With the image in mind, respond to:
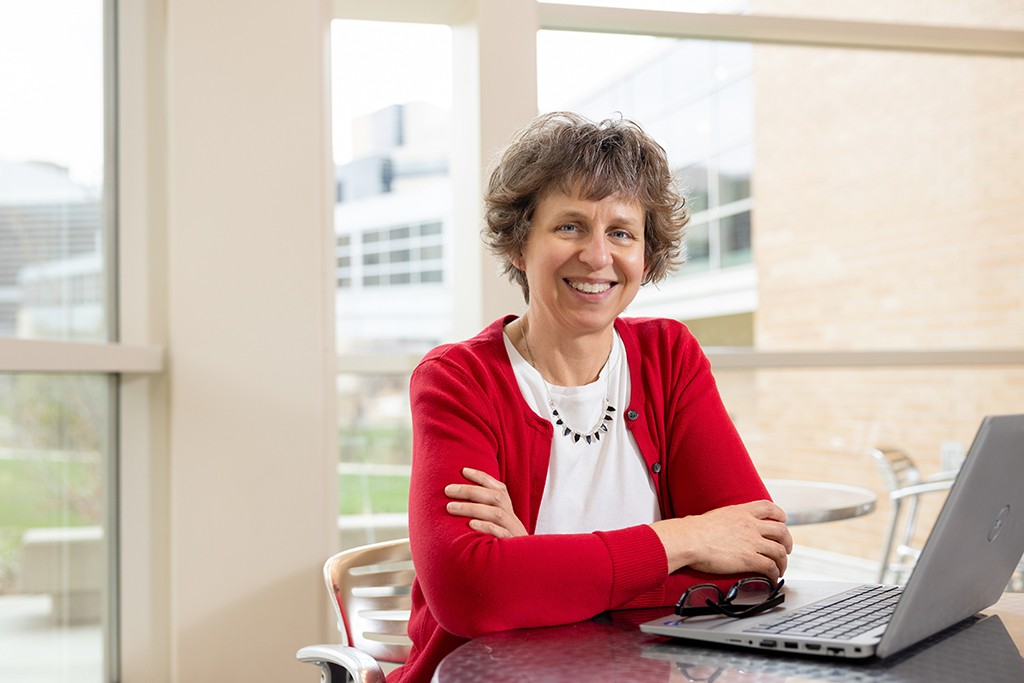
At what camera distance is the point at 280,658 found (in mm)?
1899

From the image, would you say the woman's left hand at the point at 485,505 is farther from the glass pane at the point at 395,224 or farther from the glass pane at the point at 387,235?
the glass pane at the point at 395,224

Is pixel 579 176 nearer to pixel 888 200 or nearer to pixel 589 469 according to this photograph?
pixel 589 469

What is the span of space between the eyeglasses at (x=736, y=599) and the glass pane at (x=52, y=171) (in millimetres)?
1226

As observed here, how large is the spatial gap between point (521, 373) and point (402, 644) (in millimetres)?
631

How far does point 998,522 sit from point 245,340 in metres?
1.62

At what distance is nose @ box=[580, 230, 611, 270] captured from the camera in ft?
4.28

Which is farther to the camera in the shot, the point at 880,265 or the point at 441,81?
the point at 880,265

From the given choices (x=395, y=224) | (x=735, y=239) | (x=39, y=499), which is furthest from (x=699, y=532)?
(x=735, y=239)

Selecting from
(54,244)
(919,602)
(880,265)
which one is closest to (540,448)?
(919,602)

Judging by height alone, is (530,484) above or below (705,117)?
below

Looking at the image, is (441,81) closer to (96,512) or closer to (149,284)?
(149,284)

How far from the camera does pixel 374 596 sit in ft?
5.08

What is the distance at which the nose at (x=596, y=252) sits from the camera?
130 centimetres

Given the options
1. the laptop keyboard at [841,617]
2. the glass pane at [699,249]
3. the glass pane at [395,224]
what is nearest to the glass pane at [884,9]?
the glass pane at [395,224]
